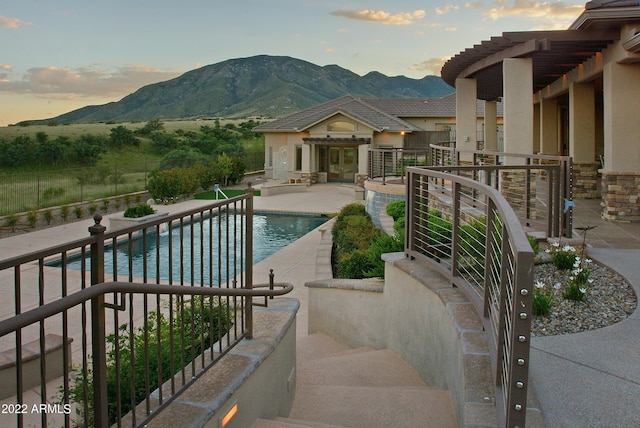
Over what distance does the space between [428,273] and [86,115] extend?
17536 cm

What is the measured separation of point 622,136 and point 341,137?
920 inches

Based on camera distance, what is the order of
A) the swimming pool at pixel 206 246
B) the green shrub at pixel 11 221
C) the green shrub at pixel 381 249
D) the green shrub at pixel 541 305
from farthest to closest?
the green shrub at pixel 11 221
the swimming pool at pixel 206 246
the green shrub at pixel 381 249
the green shrub at pixel 541 305

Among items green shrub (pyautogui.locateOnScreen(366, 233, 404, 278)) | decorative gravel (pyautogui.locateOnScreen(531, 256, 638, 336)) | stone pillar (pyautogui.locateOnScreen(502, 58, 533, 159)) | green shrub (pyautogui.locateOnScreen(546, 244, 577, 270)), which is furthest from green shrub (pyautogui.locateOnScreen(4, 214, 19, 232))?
green shrub (pyautogui.locateOnScreen(546, 244, 577, 270))

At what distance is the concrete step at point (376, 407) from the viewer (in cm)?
400

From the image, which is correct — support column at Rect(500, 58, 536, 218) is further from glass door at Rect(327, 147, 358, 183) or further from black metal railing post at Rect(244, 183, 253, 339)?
glass door at Rect(327, 147, 358, 183)

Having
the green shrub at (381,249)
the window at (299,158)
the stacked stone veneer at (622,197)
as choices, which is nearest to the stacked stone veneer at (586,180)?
the stacked stone veneer at (622,197)

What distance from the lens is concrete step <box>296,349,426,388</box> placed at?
5301 millimetres

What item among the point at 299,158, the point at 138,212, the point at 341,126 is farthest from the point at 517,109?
the point at 299,158

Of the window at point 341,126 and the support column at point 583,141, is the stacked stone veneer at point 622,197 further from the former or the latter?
the window at point 341,126

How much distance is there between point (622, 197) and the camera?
34.8ft

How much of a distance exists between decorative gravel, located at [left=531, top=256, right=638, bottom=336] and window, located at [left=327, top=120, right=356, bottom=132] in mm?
27938

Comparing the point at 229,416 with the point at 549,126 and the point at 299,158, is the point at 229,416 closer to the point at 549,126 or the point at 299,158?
the point at 549,126

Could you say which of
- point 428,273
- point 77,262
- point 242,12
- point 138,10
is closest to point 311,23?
point 242,12

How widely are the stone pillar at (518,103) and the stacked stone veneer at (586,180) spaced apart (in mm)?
2586
